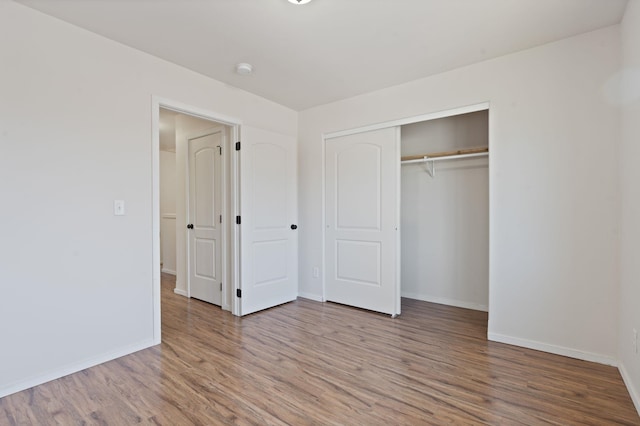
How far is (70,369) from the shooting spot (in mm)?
2336

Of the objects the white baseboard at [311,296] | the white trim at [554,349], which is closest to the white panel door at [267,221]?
the white baseboard at [311,296]

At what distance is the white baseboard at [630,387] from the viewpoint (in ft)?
6.13

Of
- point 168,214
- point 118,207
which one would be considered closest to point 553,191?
point 118,207

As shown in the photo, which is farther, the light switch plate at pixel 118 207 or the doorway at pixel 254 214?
the doorway at pixel 254 214

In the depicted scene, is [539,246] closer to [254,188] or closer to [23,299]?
[254,188]

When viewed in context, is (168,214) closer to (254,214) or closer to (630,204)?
(254,214)

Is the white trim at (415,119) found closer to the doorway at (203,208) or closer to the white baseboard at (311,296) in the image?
the doorway at (203,208)

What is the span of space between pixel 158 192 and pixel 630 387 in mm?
3633

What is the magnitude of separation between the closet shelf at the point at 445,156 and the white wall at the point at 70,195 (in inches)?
108

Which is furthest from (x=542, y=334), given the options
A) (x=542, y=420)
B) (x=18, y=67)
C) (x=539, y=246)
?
(x=18, y=67)

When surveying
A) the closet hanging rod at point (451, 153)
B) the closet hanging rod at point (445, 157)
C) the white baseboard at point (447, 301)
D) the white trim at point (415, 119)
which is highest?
the white trim at point (415, 119)

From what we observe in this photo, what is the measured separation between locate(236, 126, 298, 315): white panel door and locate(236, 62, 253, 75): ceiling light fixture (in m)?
0.64

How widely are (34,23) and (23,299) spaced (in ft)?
5.99

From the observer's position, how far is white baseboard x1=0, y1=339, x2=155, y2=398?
2.09 meters
